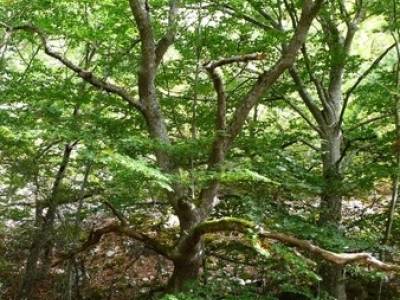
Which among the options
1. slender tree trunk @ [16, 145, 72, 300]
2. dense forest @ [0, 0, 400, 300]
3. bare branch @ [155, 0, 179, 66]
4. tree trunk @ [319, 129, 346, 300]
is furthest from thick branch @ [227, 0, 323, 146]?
slender tree trunk @ [16, 145, 72, 300]

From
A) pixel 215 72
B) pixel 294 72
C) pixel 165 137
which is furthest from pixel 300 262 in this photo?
pixel 294 72

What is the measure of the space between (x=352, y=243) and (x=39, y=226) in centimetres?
481

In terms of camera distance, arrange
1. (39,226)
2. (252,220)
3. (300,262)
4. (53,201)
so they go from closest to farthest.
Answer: (300,262) < (252,220) < (53,201) < (39,226)

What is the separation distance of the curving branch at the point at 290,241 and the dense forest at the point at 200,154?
15mm

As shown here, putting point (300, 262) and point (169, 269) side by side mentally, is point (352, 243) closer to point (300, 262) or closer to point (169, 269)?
point (300, 262)

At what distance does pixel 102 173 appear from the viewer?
8.85 metres

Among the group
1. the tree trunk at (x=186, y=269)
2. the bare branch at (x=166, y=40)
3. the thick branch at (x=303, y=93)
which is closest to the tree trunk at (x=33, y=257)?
the tree trunk at (x=186, y=269)

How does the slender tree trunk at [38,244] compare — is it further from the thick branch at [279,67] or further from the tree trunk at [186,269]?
the thick branch at [279,67]

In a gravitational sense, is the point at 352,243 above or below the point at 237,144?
below

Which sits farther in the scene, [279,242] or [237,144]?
[237,144]

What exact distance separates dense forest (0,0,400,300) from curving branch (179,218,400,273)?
15 millimetres

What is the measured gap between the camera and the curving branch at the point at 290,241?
3920 mm

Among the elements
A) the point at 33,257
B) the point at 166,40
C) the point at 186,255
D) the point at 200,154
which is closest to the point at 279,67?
the point at 200,154

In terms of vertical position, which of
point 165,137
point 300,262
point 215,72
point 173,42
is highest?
point 173,42
